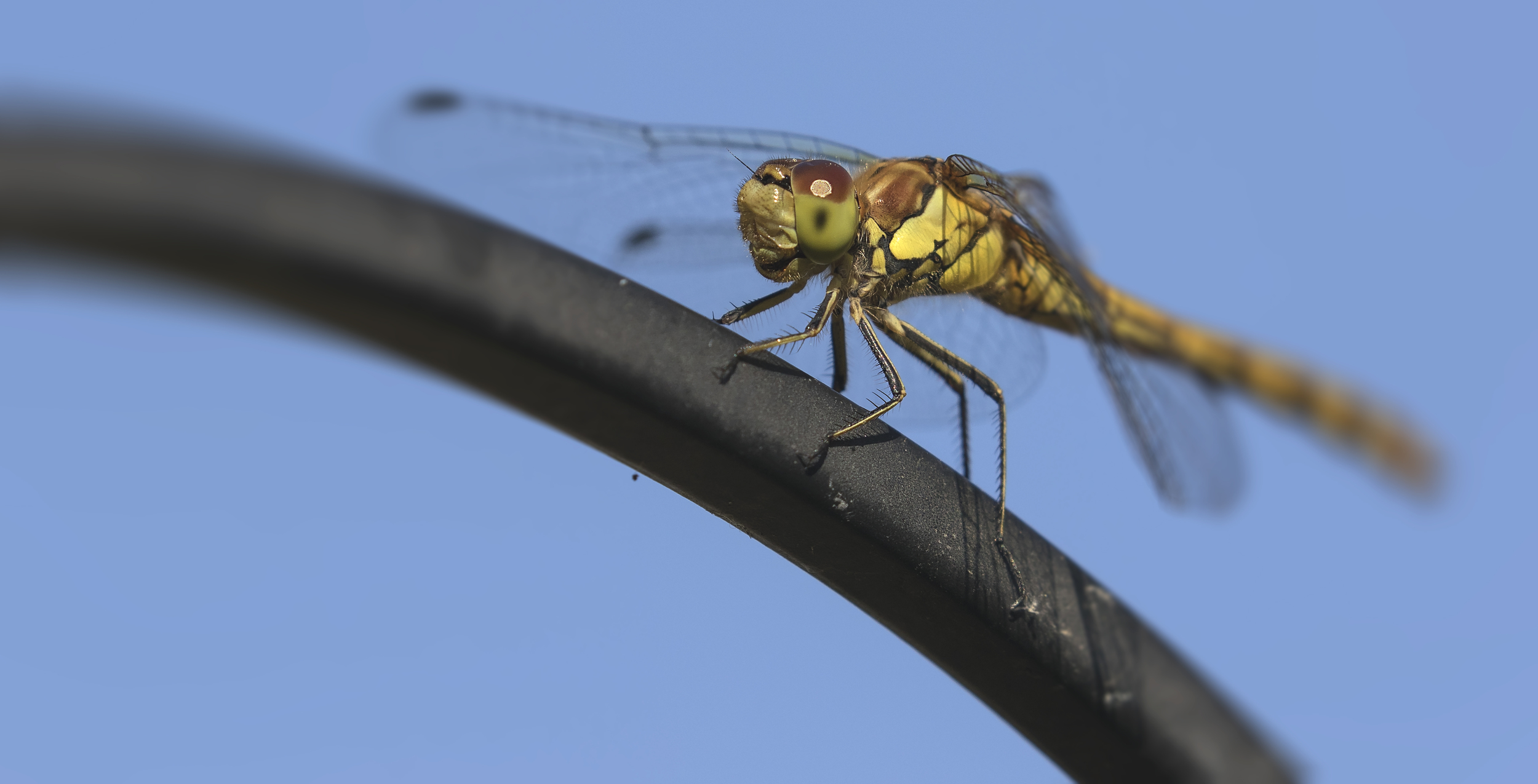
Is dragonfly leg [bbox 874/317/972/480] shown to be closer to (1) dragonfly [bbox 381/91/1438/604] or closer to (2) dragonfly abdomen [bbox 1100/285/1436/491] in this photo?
(1) dragonfly [bbox 381/91/1438/604]

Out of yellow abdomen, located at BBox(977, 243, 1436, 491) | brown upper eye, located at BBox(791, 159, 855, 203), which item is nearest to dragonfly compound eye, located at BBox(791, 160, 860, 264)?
brown upper eye, located at BBox(791, 159, 855, 203)

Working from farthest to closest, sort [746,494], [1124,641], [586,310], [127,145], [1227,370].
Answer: [1227,370]
[1124,641]
[746,494]
[586,310]
[127,145]

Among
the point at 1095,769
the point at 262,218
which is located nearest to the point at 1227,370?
the point at 1095,769

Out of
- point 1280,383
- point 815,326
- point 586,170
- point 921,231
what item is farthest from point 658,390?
point 1280,383

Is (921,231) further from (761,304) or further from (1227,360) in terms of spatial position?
(1227,360)

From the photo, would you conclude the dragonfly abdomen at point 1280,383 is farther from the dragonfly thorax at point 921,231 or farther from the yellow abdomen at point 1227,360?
the dragonfly thorax at point 921,231

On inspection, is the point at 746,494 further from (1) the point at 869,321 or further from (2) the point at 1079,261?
(2) the point at 1079,261

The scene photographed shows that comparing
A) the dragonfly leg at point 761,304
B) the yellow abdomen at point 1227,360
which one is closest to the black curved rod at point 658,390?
the dragonfly leg at point 761,304
